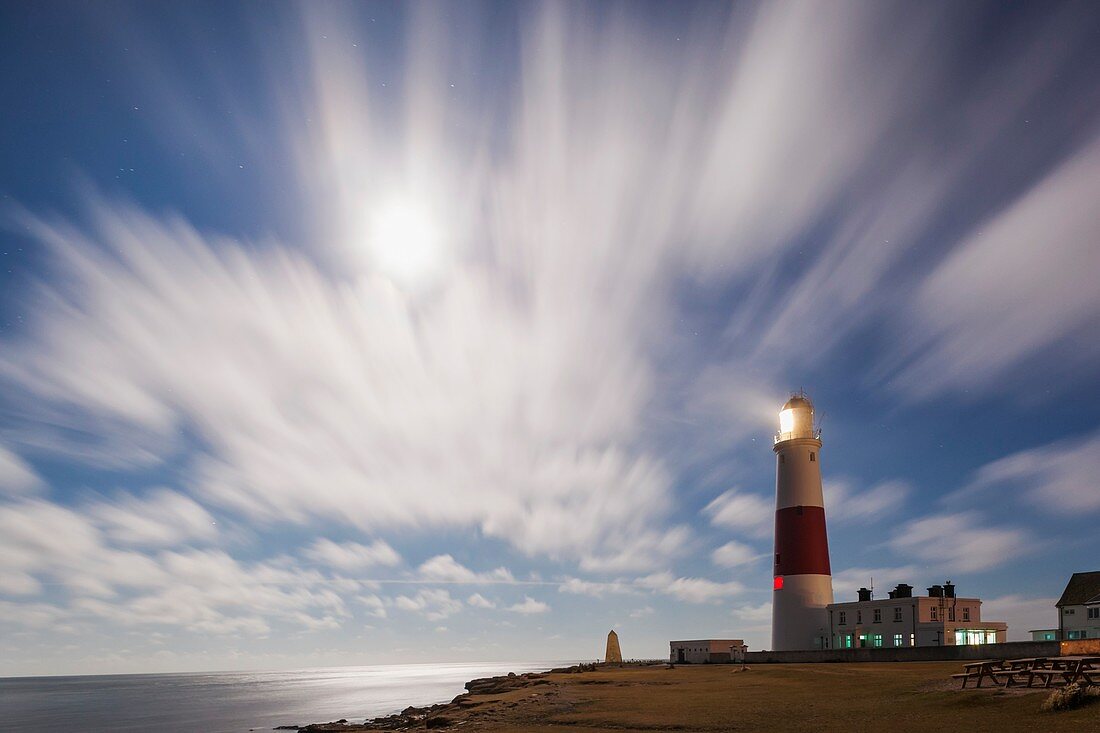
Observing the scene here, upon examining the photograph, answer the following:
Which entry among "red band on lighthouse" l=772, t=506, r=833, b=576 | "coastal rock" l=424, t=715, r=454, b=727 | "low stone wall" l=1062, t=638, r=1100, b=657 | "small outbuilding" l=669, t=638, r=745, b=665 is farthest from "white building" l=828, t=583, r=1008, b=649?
"coastal rock" l=424, t=715, r=454, b=727

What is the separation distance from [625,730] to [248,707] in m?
72.0

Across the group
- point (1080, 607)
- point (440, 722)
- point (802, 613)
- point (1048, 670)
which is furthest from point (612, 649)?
point (1048, 670)

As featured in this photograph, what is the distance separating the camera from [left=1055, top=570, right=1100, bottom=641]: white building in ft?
183

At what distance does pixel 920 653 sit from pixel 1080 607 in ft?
91.7

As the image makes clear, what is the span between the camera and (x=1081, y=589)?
58312 mm

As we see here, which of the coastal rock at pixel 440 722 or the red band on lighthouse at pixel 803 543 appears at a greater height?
the red band on lighthouse at pixel 803 543

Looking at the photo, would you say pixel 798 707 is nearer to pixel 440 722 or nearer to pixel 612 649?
pixel 440 722

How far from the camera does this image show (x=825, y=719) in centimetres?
1983

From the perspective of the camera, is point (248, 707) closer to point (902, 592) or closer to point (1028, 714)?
point (902, 592)

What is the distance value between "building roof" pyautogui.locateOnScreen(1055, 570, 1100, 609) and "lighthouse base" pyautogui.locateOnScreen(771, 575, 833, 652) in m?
23.2

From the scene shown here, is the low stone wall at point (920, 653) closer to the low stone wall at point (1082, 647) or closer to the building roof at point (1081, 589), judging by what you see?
the low stone wall at point (1082, 647)

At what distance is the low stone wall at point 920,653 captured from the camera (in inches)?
1358

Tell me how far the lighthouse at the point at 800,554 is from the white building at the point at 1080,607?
22.7m

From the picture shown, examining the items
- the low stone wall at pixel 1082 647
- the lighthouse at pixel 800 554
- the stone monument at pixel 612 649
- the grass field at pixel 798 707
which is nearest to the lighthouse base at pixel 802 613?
the lighthouse at pixel 800 554
